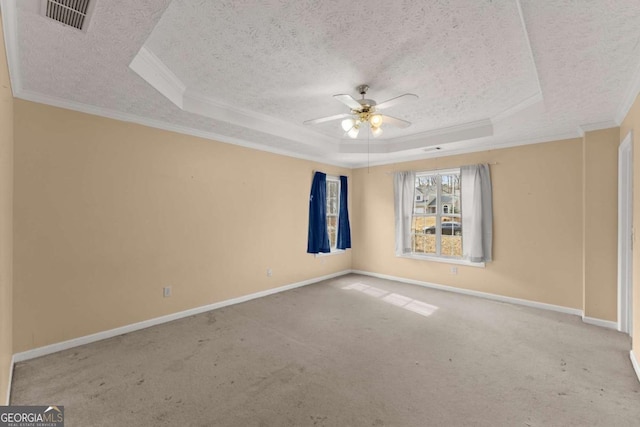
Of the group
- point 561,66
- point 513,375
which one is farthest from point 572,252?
point 561,66

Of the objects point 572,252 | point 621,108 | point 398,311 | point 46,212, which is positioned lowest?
point 398,311

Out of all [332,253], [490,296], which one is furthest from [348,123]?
[490,296]

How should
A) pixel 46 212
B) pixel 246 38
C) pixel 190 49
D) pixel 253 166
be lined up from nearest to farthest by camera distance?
pixel 246 38 < pixel 190 49 < pixel 46 212 < pixel 253 166

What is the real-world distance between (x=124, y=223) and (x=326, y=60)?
9.08 ft

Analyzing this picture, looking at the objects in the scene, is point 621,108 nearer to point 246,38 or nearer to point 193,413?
point 246,38

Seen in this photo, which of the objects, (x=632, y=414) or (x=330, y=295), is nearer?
(x=632, y=414)

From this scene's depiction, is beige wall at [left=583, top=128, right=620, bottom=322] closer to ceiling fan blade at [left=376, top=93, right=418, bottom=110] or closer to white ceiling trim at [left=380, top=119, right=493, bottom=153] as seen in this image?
white ceiling trim at [left=380, top=119, right=493, bottom=153]

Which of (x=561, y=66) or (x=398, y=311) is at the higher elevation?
(x=561, y=66)

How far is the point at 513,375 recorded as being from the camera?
92.6 inches

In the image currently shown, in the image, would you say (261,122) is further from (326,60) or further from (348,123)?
(326,60)

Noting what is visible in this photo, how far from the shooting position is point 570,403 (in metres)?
2.01

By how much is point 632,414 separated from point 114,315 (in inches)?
178

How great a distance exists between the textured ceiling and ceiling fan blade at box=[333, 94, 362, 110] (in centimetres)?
21

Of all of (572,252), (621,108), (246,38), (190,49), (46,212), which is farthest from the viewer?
(572,252)
